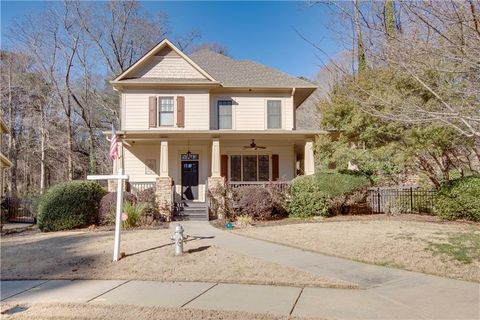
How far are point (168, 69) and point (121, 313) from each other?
47.9ft

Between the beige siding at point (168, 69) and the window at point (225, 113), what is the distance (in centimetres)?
169

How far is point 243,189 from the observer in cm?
1386

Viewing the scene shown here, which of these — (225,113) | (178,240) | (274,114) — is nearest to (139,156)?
(225,113)

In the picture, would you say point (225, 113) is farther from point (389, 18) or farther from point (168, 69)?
point (389, 18)

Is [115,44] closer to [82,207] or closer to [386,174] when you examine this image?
[82,207]

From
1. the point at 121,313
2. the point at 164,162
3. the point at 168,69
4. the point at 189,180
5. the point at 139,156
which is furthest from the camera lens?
the point at 139,156

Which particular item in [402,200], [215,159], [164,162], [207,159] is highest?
[207,159]

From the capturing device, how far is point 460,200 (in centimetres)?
1245

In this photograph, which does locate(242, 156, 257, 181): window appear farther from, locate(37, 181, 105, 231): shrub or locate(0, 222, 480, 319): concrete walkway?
locate(0, 222, 480, 319): concrete walkway

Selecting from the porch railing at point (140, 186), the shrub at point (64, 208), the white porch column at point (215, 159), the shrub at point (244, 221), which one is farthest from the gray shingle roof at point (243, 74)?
the shrub at point (64, 208)

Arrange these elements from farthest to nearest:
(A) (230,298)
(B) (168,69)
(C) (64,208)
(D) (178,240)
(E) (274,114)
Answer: (E) (274,114) → (B) (168,69) → (C) (64,208) → (D) (178,240) → (A) (230,298)

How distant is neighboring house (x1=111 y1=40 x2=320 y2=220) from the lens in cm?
1667

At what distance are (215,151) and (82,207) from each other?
5803 millimetres

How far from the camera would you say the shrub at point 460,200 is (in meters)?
12.2
